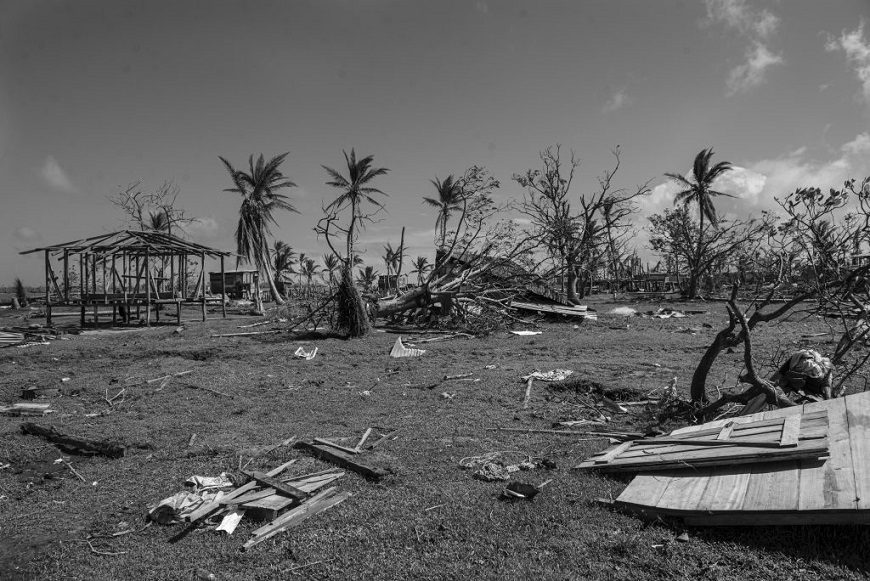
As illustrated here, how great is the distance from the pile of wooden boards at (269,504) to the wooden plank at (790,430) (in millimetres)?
3367

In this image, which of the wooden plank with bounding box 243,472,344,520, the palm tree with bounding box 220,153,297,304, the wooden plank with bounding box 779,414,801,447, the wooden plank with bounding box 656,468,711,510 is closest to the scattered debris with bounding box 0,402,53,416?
the wooden plank with bounding box 243,472,344,520

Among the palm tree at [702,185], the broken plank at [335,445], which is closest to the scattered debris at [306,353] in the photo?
the broken plank at [335,445]

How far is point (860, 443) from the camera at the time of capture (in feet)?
13.0

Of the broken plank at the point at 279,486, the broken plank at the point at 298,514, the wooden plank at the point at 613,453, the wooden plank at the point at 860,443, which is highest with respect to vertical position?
the wooden plank at the point at 860,443

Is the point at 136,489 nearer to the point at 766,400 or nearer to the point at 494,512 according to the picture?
the point at 494,512

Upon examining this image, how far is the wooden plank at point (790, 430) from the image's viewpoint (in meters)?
4.02

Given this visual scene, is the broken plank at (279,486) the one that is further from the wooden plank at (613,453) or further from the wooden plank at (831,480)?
the wooden plank at (831,480)

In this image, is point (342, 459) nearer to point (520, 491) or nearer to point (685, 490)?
point (520, 491)

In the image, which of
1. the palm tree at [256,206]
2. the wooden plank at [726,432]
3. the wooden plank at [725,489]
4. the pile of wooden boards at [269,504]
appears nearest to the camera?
the wooden plank at [725,489]

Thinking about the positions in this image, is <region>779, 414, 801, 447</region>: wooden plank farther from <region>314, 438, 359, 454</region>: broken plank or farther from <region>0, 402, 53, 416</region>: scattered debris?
<region>0, 402, 53, 416</region>: scattered debris

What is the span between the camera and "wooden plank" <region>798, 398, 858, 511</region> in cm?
335

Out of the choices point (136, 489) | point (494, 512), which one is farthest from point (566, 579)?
point (136, 489)

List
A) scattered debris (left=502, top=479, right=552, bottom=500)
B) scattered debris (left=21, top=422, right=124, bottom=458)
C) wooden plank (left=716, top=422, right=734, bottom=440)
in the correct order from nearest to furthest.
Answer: scattered debris (left=502, top=479, right=552, bottom=500) → wooden plank (left=716, top=422, right=734, bottom=440) → scattered debris (left=21, top=422, right=124, bottom=458)

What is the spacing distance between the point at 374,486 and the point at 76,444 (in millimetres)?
3557
